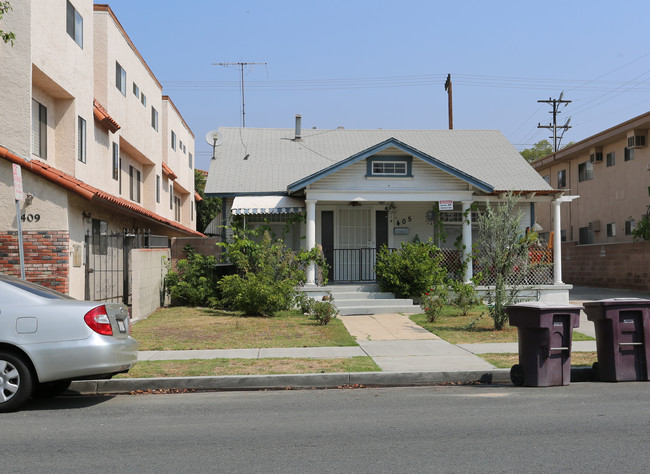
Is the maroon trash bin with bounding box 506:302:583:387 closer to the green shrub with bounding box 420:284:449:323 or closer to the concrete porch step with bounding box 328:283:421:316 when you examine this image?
the green shrub with bounding box 420:284:449:323

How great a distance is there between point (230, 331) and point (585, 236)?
76.3ft

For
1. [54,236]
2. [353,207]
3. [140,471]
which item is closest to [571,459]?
[140,471]

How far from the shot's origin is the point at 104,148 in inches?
792

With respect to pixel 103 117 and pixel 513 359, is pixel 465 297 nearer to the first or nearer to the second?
pixel 513 359

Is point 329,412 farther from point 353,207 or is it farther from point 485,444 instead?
point 353,207

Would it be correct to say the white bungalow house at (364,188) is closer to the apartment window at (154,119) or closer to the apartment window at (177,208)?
the apartment window at (154,119)

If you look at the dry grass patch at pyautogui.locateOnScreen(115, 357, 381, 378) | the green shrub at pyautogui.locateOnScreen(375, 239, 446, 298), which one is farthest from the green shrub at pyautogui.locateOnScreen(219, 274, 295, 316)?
the dry grass patch at pyautogui.locateOnScreen(115, 357, 381, 378)

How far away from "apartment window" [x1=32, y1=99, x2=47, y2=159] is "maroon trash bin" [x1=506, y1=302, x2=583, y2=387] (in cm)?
1169

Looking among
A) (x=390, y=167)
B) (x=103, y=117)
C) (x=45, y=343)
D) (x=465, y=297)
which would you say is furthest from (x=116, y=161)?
(x=45, y=343)

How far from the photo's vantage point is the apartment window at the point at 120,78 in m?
21.9

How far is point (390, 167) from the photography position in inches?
755

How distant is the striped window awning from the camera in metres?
18.7

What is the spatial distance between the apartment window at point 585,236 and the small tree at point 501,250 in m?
19.2

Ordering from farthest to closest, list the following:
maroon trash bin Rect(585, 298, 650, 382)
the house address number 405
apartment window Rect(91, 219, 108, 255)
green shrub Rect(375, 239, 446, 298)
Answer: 1. green shrub Rect(375, 239, 446, 298)
2. apartment window Rect(91, 219, 108, 255)
3. the house address number 405
4. maroon trash bin Rect(585, 298, 650, 382)
